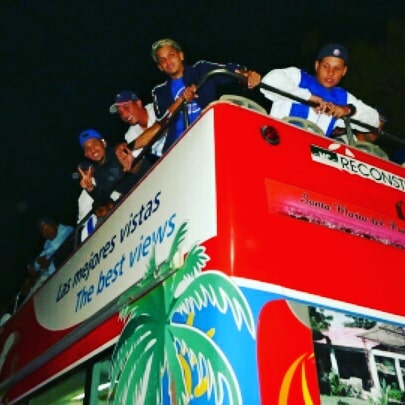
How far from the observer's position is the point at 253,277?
2209mm

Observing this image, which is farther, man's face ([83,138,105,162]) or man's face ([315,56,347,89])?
man's face ([83,138,105,162])

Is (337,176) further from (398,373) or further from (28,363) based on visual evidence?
(28,363)

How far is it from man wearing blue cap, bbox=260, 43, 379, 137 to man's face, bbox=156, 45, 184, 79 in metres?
0.84

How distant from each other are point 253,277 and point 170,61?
2.69 metres

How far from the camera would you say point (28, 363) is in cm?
450

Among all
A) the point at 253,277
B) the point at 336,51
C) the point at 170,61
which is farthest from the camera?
the point at 170,61

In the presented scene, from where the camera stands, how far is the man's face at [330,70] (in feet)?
13.3

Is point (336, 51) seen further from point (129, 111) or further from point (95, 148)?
point (95, 148)

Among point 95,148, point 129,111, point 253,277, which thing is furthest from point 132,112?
point 253,277

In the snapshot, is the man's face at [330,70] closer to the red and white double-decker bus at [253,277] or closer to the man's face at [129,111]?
the red and white double-decker bus at [253,277]

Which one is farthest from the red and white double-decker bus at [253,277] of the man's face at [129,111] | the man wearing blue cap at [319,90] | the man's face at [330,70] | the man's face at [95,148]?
the man's face at [95,148]

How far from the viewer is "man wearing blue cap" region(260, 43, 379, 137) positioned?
3.88 m

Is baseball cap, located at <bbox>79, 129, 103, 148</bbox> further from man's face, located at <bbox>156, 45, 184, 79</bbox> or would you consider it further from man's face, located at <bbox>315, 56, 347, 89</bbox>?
man's face, located at <bbox>315, 56, 347, 89</bbox>

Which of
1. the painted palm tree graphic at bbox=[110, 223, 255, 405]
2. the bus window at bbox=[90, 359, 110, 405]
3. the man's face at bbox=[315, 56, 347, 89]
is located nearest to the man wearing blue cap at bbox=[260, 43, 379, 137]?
the man's face at bbox=[315, 56, 347, 89]
